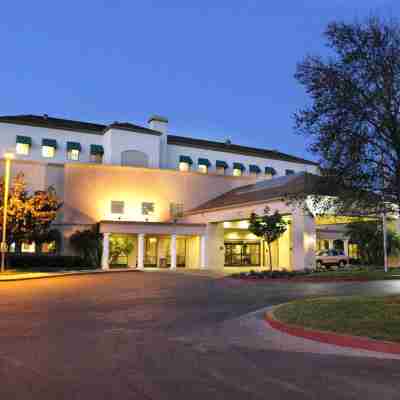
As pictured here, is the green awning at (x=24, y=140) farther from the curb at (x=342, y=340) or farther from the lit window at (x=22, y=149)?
the curb at (x=342, y=340)

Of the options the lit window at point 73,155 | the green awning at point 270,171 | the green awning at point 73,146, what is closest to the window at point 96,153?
the green awning at point 73,146

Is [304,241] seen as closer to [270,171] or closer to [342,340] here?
[342,340]

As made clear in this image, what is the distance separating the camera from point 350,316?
10836 mm

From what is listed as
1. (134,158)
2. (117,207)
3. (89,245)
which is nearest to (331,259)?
(117,207)

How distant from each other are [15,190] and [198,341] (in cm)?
2666

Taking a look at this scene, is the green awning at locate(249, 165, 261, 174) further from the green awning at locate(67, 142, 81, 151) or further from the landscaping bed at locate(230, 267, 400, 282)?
the landscaping bed at locate(230, 267, 400, 282)

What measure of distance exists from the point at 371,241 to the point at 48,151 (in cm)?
3394

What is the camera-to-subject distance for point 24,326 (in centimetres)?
1097

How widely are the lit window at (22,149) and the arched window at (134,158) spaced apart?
993cm

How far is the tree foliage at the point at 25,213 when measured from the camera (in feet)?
103

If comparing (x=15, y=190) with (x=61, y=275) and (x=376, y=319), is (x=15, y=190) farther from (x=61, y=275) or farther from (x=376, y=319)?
(x=376, y=319)

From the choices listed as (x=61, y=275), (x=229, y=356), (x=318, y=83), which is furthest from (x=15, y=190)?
(x=229, y=356)

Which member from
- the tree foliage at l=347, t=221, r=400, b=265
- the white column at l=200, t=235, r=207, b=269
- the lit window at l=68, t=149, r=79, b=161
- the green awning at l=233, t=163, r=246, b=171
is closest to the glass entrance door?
the white column at l=200, t=235, r=207, b=269

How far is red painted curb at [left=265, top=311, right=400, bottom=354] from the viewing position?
27.8ft
